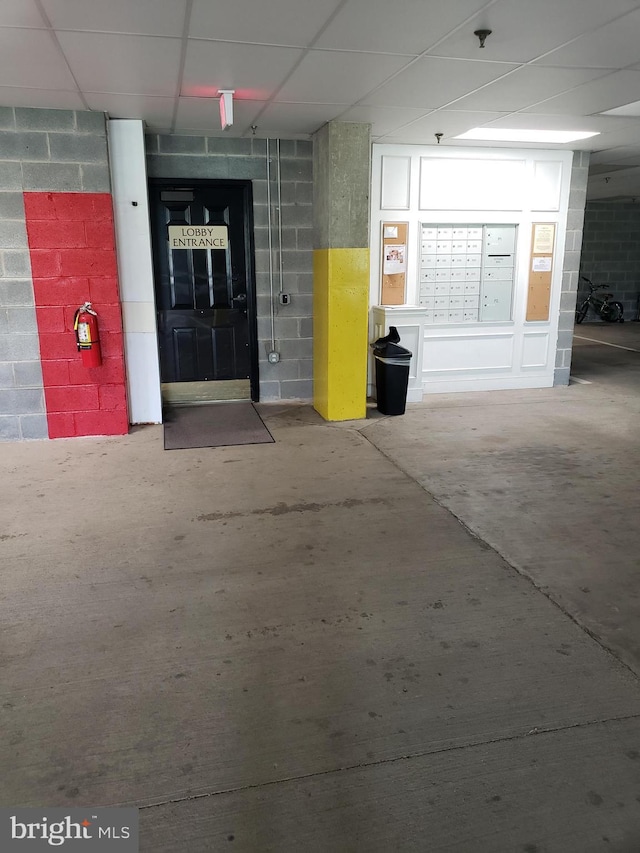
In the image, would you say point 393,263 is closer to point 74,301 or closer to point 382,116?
point 382,116

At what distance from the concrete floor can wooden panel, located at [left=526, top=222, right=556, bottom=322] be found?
2962 millimetres

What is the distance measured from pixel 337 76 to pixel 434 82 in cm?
68

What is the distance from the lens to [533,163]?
6.96 metres

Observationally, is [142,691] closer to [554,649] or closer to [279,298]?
[554,649]

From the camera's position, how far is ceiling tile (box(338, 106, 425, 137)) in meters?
5.12

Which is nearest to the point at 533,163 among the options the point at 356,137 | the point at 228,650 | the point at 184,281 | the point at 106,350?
the point at 356,137

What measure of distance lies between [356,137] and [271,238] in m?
1.30

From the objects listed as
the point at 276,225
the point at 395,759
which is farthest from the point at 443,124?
the point at 395,759

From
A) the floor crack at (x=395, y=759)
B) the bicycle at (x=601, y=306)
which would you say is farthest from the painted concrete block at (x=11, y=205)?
the bicycle at (x=601, y=306)

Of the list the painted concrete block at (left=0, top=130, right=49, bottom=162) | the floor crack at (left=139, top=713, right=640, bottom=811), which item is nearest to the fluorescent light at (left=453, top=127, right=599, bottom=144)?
the painted concrete block at (left=0, top=130, right=49, bottom=162)

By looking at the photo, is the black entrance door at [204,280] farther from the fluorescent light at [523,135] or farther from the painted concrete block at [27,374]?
the fluorescent light at [523,135]

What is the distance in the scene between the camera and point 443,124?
567 cm

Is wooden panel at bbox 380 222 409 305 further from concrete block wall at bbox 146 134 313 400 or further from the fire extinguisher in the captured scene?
the fire extinguisher

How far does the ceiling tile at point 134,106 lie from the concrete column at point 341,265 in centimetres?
138
